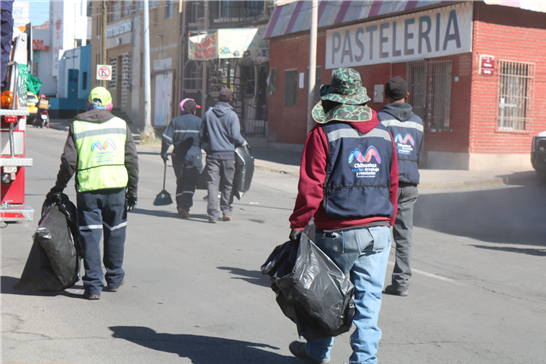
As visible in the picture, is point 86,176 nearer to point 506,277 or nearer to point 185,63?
point 506,277

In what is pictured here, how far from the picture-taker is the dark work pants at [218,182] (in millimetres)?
9758

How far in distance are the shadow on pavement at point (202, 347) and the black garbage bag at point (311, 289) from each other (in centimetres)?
64

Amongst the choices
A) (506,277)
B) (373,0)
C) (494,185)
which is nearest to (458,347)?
(506,277)

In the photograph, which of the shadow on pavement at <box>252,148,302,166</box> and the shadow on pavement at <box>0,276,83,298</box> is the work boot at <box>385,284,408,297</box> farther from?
the shadow on pavement at <box>252,148,302,166</box>

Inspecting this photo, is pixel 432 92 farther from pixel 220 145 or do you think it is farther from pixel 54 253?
pixel 54 253

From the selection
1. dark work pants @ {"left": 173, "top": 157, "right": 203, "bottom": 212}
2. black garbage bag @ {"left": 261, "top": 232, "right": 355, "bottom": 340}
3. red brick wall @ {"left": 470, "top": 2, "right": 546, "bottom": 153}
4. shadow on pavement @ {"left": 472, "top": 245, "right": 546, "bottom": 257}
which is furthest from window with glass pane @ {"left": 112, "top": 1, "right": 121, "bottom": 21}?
black garbage bag @ {"left": 261, "top": 232, "right": 355, "bottom": 340}

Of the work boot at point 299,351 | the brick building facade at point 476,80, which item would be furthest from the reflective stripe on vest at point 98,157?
the brick building facade at point 476,80

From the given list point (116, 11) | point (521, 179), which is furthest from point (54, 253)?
point (116, 11)

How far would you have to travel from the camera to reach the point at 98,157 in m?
5.75

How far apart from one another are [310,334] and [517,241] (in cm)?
622

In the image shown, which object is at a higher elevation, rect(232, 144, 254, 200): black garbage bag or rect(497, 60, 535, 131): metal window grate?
rect(497, 60, 535, 131): metal window grate

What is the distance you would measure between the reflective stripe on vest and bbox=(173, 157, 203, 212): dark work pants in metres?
4.30

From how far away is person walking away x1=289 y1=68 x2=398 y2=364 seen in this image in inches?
148

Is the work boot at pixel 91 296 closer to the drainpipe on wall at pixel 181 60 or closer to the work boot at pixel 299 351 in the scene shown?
the work boot at pixel 299 351
